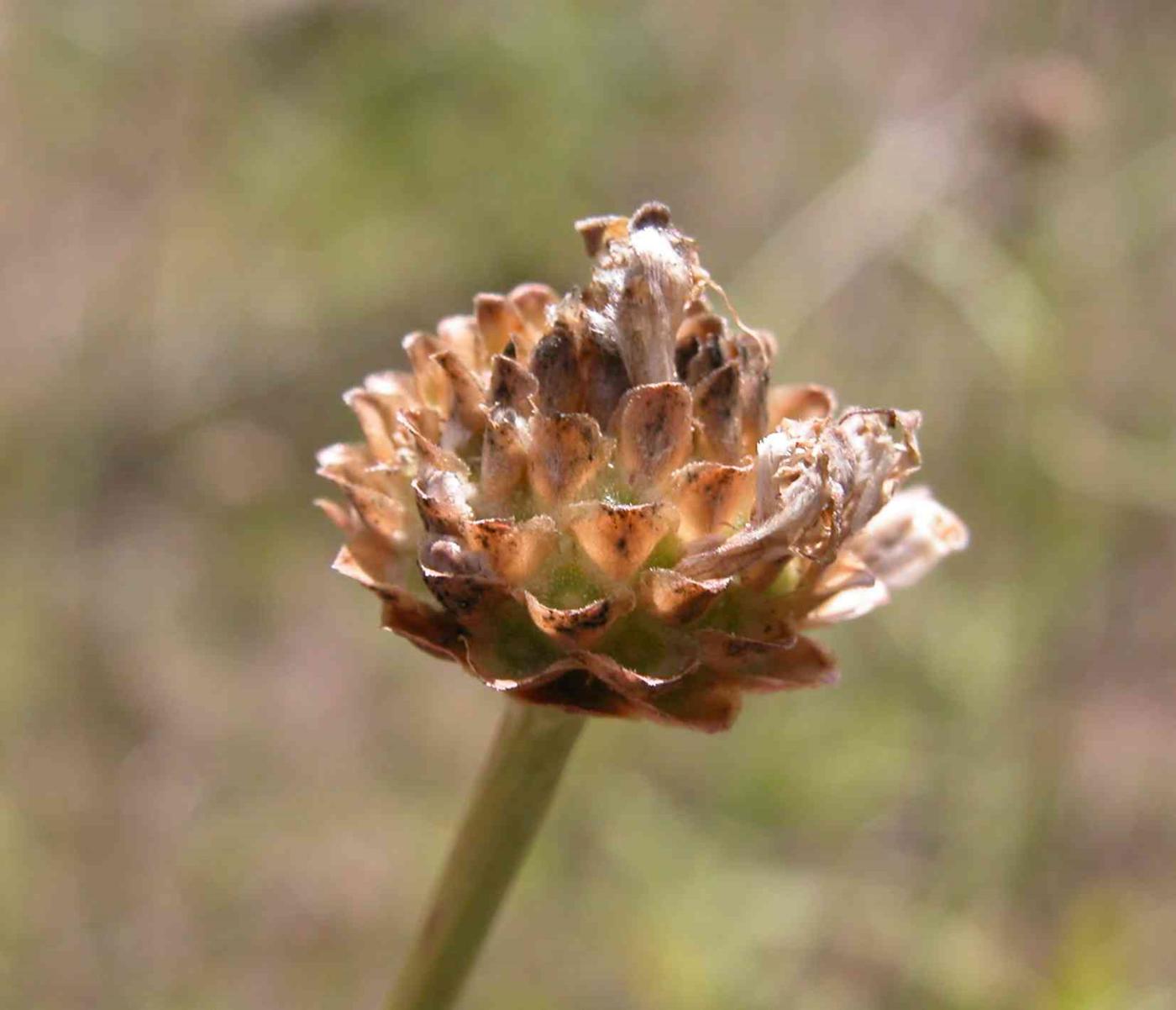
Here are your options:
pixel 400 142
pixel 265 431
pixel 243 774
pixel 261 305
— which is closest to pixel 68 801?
pixel 243 774

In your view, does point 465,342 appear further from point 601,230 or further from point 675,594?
point 675,594

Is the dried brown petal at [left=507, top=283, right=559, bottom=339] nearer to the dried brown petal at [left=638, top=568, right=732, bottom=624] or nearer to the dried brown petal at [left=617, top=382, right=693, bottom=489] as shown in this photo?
the dried brown petal at [left=617, top=382, right=693, bottom=489]

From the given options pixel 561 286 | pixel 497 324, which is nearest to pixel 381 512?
pixel 497 324

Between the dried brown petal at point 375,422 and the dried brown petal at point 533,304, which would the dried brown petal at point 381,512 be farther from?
the dried brown petal at point 533,304

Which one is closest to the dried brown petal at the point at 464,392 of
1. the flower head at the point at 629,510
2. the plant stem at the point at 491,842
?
the flower head at the point at 629,510

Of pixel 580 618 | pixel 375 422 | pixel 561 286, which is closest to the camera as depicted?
pixel 580 618

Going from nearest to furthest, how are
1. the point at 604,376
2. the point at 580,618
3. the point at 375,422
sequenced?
the point at 580,618 → the point at 604,376 → the point at 375,422
